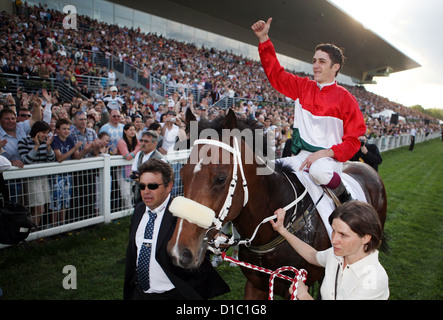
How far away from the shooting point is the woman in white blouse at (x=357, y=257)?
1.32 meters

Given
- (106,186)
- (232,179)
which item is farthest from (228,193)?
(106,186)

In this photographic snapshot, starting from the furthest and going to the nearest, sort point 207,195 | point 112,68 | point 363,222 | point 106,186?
point 112,68
point 106,186
point 207,195
point 363,222

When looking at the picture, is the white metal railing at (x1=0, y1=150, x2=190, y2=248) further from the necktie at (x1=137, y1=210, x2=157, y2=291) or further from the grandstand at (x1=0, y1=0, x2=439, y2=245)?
the necktie at (x1=137, y1=210, x2=157, y2=291)

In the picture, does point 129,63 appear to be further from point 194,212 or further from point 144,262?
point 194,212

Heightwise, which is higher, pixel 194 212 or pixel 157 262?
pixel 194 212

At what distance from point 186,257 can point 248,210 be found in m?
0.60

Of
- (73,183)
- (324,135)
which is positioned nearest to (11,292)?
(73,183)

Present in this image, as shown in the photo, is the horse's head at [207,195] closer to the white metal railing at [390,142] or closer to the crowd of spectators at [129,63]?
the crowd of spectators at [129,63]

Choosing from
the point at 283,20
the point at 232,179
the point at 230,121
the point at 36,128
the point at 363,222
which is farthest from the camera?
the point at 283,20

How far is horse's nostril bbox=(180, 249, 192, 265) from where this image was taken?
4.75 feet

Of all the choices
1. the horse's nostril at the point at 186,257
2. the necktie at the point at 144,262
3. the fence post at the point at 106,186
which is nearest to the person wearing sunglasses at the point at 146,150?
the fence post at the point at 106,186

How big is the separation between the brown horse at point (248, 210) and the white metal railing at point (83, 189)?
2.96 m

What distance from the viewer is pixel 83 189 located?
4281 millimetres

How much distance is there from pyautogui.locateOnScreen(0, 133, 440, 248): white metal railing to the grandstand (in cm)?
2
